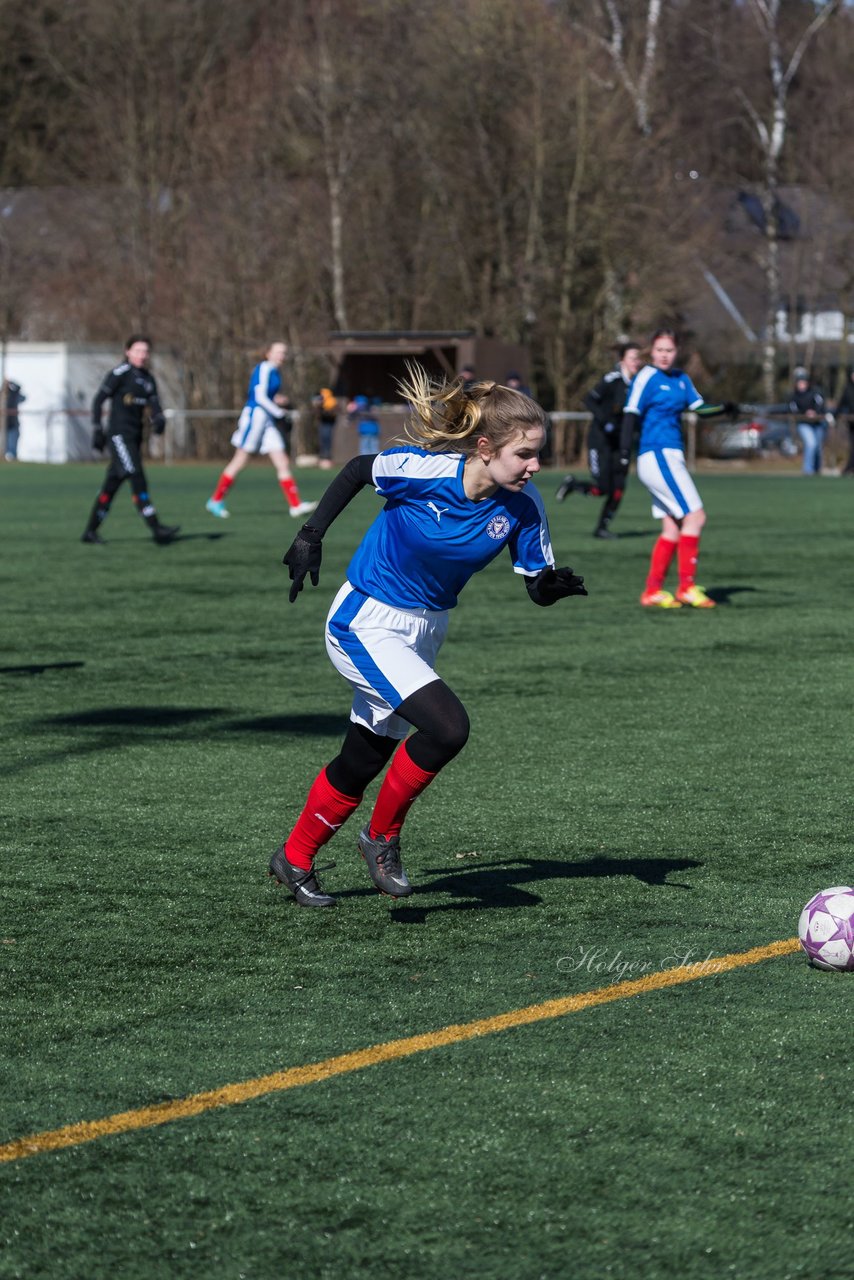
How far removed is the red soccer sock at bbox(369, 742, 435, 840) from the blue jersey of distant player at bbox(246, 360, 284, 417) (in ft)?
53.6

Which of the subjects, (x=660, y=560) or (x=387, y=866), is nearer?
(x=387, y=866)

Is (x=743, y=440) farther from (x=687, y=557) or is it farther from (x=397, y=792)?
(x=397, y=792)

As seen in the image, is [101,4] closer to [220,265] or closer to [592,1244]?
[220,265]

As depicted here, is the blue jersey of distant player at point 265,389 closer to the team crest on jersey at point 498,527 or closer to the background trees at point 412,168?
the team crest on jersey at point 498,527

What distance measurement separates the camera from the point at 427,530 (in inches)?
221

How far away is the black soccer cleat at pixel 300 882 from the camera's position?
19.3 ft

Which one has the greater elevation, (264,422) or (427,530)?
(427,530)

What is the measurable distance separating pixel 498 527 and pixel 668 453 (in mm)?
8401

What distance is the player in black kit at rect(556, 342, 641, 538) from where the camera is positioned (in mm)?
18875

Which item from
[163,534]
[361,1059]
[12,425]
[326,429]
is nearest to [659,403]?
[163,534]

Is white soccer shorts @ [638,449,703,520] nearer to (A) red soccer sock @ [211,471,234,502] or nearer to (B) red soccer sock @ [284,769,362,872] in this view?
(B) red soccer sock @ [284,769,362,872]

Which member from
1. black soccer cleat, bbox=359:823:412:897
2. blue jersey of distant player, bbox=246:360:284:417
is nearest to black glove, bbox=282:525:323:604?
black soccer cleat, bbox=359:823:412:897

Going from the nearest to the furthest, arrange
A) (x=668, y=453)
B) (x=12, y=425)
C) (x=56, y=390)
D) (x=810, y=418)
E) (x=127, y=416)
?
(x=668, y=453), (x=127, y=416), (x=810, y=418), (x=12, y=425), (x=56, y=390)

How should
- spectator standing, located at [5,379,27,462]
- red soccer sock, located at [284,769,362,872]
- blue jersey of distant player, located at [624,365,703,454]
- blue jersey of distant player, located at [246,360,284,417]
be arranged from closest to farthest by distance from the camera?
red soccer sock, located at [284,769,362,872] → blue jersey of distant player, located at [624,365,703,454] → blue jersey of distant player, located at [246,360,284,417] → spectator standing, located at [5,379,27,462]
